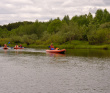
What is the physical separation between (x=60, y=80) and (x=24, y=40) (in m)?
81.5

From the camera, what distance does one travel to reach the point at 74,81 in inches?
803

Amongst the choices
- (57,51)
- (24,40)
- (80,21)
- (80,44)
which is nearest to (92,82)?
(57,51)

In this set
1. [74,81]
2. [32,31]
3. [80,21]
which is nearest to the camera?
[74,81]

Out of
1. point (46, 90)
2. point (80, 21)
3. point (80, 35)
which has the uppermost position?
point (80, 21)

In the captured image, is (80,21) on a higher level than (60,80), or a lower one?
higher

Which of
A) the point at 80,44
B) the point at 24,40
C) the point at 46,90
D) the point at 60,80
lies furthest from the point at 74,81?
the point at 24,40

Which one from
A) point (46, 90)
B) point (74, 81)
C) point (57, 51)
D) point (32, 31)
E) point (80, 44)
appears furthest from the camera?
point (32, 31)

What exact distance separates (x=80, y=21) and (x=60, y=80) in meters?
112

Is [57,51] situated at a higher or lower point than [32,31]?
lower

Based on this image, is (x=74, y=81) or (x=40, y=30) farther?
(x=40, y=30)

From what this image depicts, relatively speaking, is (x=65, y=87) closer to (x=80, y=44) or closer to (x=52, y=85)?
(x=52, y=85)

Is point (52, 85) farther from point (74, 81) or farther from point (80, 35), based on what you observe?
point (80, 35)

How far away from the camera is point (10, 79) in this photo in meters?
21.6

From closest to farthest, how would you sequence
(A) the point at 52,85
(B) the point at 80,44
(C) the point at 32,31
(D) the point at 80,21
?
(A) the point at 52,85, (B) the point at 80,44, (C) the point at 32,31, (D) the point at 80,21
